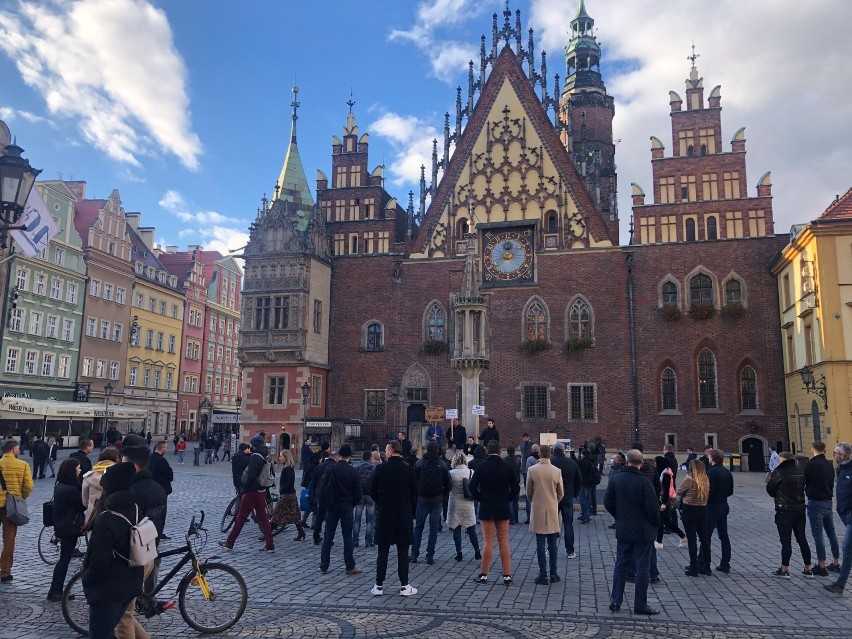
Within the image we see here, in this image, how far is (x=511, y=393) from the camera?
32.9 metres

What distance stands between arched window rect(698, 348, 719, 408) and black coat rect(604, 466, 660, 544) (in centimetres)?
2522

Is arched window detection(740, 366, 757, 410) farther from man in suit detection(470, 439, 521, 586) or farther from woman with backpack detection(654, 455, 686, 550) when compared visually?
man in suit detection(470, 439, 521, 586)

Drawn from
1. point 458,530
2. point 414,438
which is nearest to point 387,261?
point 414,438

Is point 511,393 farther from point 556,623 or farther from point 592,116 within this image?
point 556,623

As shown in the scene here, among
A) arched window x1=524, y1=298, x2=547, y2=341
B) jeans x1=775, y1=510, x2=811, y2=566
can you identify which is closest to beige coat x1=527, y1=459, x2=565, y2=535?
jeans x1=775, y1=510, x2=811, y2=566

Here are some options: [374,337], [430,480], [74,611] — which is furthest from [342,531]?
[374,337]

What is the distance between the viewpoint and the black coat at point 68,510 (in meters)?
8.20

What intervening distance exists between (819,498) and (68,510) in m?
9.89

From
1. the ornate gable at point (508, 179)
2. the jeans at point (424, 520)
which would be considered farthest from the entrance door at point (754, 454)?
the jeans at point (424, 520)

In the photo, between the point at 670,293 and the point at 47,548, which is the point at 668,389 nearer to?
the point at 670,293

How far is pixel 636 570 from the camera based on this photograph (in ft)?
26.1

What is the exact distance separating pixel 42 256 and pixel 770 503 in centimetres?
4034

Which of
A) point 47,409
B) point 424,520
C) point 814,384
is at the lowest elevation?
point 424,520

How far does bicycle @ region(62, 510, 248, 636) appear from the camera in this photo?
688cm
